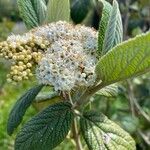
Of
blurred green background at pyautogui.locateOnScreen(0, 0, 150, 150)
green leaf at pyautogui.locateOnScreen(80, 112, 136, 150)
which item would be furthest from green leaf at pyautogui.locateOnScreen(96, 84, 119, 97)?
blurred green background at pyautogui.locateOnScreen(0, 0, 150, 150)

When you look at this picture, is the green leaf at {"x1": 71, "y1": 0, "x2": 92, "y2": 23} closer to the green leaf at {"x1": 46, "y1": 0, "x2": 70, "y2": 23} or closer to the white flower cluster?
the green leaf at {"x1": 46, "y1": 0, "x2": 70, "y2": 23}

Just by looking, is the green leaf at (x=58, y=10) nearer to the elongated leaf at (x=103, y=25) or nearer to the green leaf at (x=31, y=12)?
the green leaf at (x=31, y=12)

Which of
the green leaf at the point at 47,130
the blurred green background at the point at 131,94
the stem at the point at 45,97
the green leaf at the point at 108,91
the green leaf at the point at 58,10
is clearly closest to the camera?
the green leaf at the point at 47,130

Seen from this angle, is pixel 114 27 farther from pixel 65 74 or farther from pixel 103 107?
pixel 103 107

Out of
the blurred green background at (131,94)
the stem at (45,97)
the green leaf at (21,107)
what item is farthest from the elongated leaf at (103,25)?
the blurred green background at (131,94)

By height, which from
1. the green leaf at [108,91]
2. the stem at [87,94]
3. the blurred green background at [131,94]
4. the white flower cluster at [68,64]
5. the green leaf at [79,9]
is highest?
the white flower cluster at [68,64]

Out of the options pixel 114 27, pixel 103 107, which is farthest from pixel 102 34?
pixel 103 107

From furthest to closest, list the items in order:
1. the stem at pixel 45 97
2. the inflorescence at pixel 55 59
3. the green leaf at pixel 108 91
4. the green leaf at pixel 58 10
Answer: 1. the stem at pixel 45 97
2. the green leaf at pixel 108 91
3. the green leaf at pixel 58 10
4. the inflorescence at pixel 55 59
